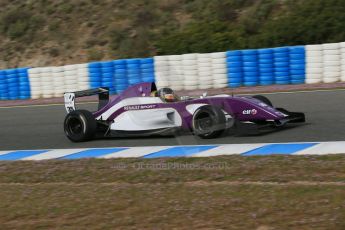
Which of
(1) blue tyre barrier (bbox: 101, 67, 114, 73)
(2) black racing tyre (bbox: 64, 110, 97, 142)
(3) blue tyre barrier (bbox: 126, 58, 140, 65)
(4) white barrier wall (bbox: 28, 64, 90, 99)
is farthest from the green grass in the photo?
(4) white barrier wall (bbox: 28, 64, 90, 99)

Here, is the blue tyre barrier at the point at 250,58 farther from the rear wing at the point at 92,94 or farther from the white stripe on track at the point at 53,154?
the white stripe on track at the point at 53,154

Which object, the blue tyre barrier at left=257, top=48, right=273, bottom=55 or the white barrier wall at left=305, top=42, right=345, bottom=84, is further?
the blue tyre barrier at left=257, top=48, right=273, bottom=55

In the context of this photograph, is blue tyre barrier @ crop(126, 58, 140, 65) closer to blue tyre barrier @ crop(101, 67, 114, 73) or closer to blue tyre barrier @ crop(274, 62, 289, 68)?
blue tyre barrier @ crop(101, 67, 114, 73)

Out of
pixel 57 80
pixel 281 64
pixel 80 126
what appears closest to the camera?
pixel 80 126

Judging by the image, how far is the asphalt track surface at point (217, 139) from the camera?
823 cm

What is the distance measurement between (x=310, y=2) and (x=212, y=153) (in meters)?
14.6

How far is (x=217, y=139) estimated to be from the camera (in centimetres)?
843

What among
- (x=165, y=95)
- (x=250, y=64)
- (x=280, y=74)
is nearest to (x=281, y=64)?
(x=280, y=74)

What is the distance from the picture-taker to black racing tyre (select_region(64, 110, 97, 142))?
30.4ft

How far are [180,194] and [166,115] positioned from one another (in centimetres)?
341

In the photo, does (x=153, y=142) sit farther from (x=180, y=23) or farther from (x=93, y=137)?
(x=180, y=23)

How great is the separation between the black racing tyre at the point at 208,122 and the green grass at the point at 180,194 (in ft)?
4.57

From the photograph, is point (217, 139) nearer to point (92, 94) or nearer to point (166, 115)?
point (166, 115)

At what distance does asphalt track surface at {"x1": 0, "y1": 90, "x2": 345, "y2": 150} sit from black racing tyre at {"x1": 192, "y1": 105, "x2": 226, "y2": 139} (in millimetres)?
121
